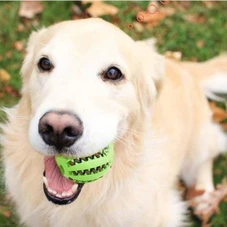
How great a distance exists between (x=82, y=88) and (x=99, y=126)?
0.70 ft

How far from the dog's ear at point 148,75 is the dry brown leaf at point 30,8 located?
226cm

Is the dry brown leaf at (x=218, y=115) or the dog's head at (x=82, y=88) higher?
the dog's head at (x=82, y=88)

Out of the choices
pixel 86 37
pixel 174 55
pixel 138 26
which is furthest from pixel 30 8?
pixel 86 37

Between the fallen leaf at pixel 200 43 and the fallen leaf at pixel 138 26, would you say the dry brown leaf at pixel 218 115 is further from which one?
the fallen leaf at pixel 138 26

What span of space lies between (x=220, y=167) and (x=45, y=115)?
2.65 metres


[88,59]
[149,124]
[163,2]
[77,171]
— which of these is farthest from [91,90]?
[163,2]

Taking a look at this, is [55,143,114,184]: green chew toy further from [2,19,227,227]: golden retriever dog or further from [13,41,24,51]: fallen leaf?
[13,41,24,51]: fallen leaf

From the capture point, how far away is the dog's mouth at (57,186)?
2.75m

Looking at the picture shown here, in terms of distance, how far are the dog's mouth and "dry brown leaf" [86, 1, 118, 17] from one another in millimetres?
2667

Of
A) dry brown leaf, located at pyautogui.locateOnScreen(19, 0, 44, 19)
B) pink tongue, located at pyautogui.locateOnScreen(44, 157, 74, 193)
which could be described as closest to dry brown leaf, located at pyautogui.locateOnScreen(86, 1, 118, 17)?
dry brown leaf, located at pyautogui.locateOnScreen(19, 0, 44, 19)

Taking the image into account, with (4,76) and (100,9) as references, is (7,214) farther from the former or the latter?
(100,9)

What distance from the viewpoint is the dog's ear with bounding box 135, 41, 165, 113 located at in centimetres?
304

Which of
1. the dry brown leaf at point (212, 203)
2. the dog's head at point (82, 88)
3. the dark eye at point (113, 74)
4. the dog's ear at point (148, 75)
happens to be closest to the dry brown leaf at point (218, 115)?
the dry brown leaf at point (212, 203)

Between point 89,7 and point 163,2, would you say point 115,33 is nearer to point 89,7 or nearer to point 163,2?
point 89,7
